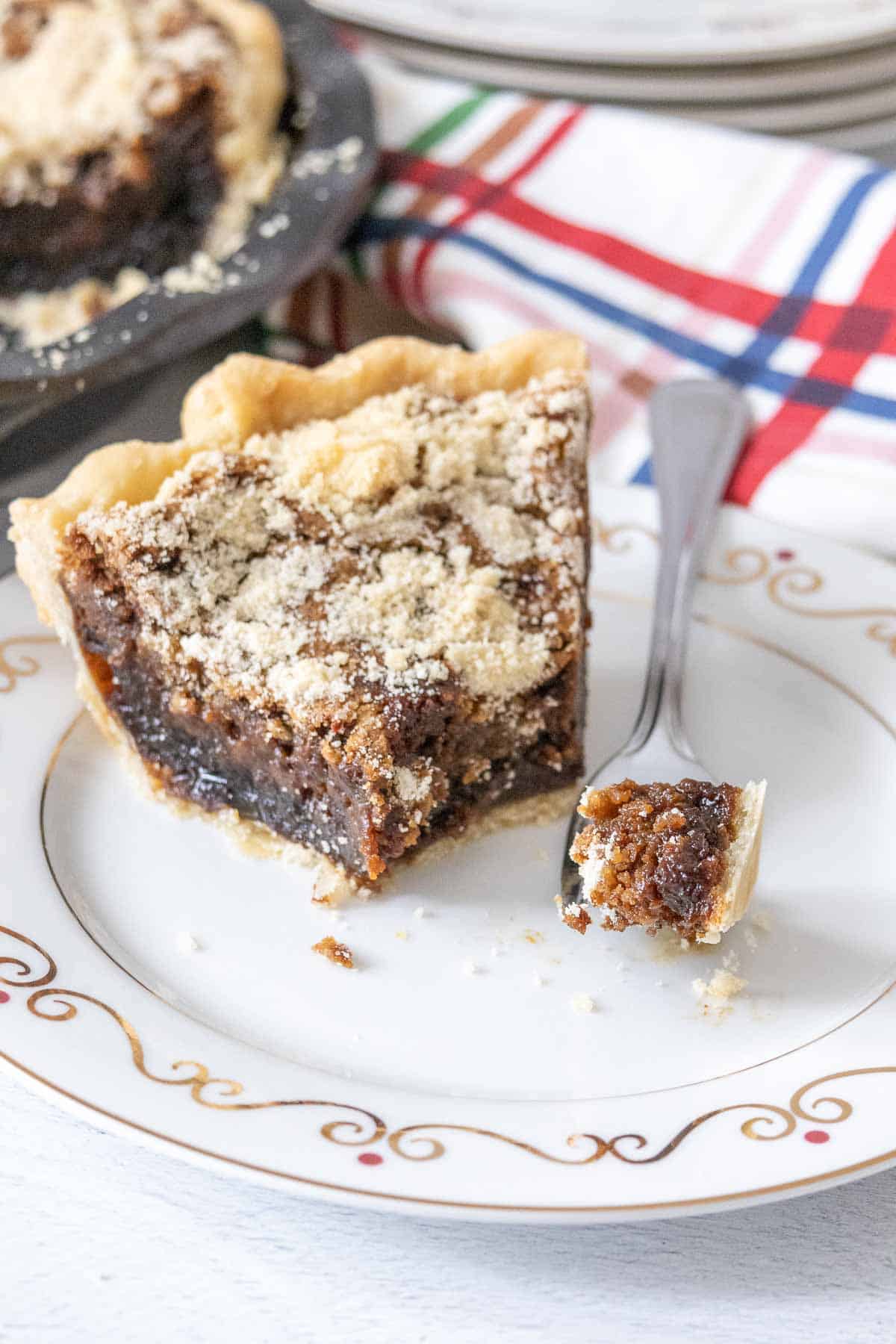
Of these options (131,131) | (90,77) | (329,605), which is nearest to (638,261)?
(131,131)

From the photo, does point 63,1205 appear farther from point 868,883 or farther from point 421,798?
point 868,883

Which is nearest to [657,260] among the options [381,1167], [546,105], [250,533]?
[546,105]

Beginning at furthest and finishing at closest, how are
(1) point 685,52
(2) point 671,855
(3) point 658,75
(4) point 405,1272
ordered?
1. (3) point 658,75
2. (1) point 685,52
3. (2) point 671,855
4. (4) point 405,1272

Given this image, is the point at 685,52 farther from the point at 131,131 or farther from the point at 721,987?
the point at 721,987

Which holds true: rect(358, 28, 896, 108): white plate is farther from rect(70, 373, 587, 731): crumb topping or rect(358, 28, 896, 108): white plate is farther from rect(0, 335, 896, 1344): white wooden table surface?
rect(0, 335, 896, 1344): white wooden table surface

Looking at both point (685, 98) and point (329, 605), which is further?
point (685, 98)

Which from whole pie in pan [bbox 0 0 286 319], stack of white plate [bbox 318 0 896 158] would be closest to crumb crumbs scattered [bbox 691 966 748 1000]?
whole pie in pan [bbox 0 0 286 319]
